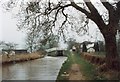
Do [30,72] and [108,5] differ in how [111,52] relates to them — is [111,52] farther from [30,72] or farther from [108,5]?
[30,72]

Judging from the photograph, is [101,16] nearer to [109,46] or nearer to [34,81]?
[109,46]

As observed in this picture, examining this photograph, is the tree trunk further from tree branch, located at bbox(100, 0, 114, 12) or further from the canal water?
the canal water

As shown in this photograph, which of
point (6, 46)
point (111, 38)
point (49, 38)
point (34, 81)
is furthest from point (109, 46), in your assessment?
point (6, 46)

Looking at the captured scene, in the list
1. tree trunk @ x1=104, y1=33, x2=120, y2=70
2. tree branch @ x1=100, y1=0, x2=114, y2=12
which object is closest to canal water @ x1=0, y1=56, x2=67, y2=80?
tree trunk @ x1=104, y1=33, x2=120, y2=70

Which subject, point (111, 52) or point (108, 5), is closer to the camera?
point (108, 5)

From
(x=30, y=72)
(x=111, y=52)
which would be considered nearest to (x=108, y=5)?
(x=111, y=52)

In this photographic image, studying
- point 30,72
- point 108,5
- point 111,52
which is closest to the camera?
point 108,5

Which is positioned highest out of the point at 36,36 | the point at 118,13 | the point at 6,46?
the point at 118,13

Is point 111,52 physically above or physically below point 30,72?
above

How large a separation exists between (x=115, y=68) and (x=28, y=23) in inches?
241

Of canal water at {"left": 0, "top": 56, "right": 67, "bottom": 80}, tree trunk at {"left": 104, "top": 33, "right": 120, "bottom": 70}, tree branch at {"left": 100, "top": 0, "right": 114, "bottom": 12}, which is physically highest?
tree branch at {"left": 100, "top": 0, "right": 114, "bottom": 12}

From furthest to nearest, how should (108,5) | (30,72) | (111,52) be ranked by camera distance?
(30,72)
(111,52)
(108,5)

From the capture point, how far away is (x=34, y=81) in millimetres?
14812

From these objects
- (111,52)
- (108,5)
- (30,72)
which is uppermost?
(108,5)
